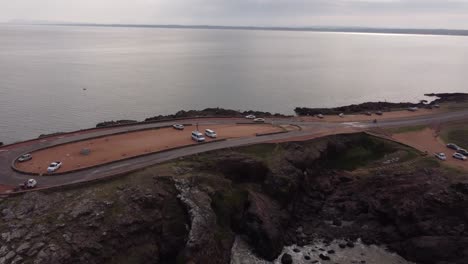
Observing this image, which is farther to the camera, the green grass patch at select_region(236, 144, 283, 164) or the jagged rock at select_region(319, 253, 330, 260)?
the green grass patch at select_region(236, 144, 283, 164)

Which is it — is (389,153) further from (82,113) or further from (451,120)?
(82,113)

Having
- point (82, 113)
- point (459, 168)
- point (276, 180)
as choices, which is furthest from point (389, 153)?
point (82, 113)

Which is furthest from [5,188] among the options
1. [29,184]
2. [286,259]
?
[286,259]

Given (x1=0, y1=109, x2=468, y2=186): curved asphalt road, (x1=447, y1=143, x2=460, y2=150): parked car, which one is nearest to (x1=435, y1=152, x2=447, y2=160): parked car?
(x1=447, y1=143, x2=460, y2=150): parked car

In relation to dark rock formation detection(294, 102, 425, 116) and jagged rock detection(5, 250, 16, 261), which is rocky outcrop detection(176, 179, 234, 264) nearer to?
jagged rock detection(5, 250, 16, 261)

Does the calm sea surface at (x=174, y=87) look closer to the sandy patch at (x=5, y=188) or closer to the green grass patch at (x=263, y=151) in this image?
the sandy patch at (x=5, y=188)

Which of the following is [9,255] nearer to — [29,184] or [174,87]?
[29,184]

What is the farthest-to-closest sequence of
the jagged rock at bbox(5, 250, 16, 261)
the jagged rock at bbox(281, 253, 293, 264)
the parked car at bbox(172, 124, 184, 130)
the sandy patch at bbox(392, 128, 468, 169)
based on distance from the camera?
the parked car at bbox(172, 124, 184, 130), the sandy patch at bbox(392, 128, 468, 169), the jagged rock at bbox(281, 253, 293, 264), the jagged rock at bbox(5, 250, 16, 261)

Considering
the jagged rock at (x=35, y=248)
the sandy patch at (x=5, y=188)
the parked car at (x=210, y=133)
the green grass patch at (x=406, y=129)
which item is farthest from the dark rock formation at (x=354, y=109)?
the jagged rock at (x=35, y=248)
